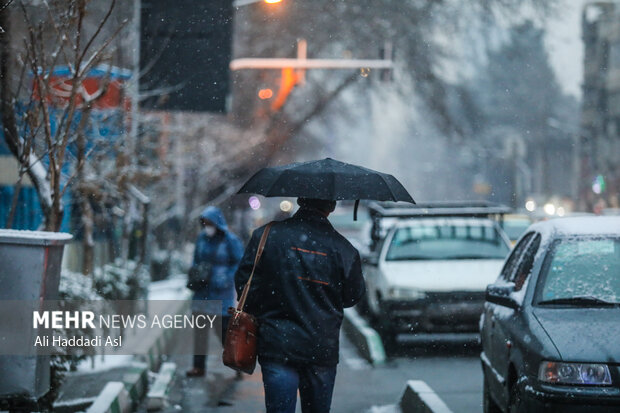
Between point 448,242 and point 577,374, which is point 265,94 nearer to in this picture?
point 448,242

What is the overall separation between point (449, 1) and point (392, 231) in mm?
14651

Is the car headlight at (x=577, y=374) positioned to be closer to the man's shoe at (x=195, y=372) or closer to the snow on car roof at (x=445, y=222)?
the man's shoe at (x=195, y=372)

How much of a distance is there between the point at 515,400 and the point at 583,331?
64 centimetres

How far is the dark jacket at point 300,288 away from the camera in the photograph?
5430 mm

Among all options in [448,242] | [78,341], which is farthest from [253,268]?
[448,242]

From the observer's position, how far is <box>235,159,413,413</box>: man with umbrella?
542cm

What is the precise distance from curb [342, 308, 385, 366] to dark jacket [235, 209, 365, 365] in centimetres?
667

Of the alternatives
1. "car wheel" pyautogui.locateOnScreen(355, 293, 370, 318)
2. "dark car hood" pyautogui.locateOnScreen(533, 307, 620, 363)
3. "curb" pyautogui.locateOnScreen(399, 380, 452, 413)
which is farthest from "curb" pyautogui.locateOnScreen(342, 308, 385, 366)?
"dark car hood" pyautogui.locateOnScreen(533, 307, 620, 363)

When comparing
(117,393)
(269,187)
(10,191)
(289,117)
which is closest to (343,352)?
(117,393)

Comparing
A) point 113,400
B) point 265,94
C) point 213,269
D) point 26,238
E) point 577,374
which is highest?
point 265,94

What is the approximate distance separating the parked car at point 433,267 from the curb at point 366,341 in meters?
0.23

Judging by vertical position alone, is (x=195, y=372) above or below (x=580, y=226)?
below

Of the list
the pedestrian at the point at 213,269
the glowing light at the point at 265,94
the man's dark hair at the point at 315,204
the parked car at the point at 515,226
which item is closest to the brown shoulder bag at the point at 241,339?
the man's dark hair at the point at 315,204

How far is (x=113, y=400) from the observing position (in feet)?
26.2
